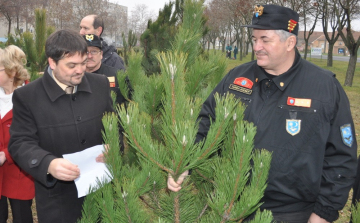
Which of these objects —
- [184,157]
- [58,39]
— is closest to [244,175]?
[184,157]

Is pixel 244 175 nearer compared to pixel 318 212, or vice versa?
pixel 244 175

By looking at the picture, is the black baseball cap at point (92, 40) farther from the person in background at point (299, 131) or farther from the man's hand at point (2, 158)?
the person in background at point (299, 131)

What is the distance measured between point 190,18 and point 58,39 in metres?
0.78

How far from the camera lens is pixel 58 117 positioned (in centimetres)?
198

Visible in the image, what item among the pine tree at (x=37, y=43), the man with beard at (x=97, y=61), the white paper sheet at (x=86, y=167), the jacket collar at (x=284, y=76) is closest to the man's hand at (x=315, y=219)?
the jacket collar at (x=284, y=76)

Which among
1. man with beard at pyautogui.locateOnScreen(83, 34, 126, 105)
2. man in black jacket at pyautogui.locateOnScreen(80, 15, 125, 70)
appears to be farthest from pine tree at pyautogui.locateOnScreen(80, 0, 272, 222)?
man in black jacket at pyautogui.locateOnScreen(80, 15, 125, 70)

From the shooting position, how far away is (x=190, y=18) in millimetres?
1944

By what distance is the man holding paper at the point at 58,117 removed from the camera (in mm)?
1889

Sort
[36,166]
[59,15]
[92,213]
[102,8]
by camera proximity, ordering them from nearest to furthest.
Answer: [92,213], [36,166], [59,15], [102,8]

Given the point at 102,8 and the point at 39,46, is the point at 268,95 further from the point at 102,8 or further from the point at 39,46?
the point at 102,8

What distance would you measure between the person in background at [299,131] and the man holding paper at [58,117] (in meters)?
0.72

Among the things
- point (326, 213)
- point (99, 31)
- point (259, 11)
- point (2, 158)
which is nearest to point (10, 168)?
point (2, 158)

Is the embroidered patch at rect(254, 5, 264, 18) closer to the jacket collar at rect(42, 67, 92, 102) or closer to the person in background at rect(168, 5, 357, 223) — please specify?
the person in background at rect(168, 5, 357, 223)

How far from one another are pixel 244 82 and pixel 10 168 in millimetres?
2095
